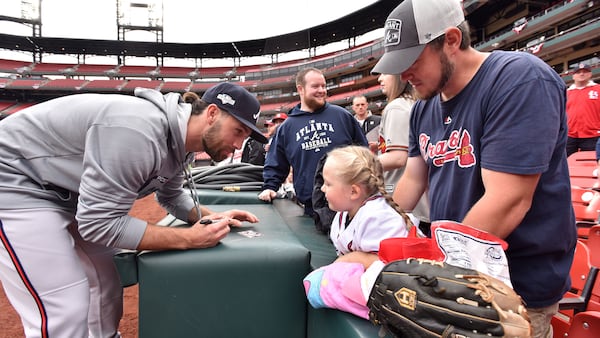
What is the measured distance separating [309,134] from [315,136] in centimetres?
6

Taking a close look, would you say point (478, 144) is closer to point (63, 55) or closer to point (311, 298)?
point (311, 298)

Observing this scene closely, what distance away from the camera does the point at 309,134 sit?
2967 mm

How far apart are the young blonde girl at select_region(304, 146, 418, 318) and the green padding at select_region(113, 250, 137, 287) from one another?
77cm

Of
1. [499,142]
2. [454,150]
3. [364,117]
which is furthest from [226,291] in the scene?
[364,117]

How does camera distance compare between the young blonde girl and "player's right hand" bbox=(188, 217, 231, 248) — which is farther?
"player's right hand" bbox=(188, 217, 231, 248)

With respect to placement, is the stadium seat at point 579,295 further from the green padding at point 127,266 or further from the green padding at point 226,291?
the green padding at point 127,266

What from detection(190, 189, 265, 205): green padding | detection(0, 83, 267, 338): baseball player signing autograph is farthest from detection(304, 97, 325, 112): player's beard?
detection(0, 83, 267, 338): baseball player signing autograph

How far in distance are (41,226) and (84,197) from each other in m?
0.30

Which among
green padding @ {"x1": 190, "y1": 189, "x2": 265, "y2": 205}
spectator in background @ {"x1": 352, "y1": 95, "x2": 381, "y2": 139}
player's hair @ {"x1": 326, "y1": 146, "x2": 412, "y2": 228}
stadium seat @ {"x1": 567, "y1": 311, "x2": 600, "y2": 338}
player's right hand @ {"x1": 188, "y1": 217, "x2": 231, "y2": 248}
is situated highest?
spectator in background @ {"x1": 352, "y1": 95, "x2": 381, "y2": 139}

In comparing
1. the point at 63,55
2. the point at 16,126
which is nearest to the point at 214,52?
the point at 63,55

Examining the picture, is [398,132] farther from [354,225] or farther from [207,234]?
[207,234]

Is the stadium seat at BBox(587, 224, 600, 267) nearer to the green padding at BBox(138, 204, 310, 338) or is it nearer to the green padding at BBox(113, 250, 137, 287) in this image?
the green padding at BBox(138, 204, 310, 338)

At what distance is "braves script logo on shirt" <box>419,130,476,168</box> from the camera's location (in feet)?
3.70

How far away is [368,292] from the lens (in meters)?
0.99
